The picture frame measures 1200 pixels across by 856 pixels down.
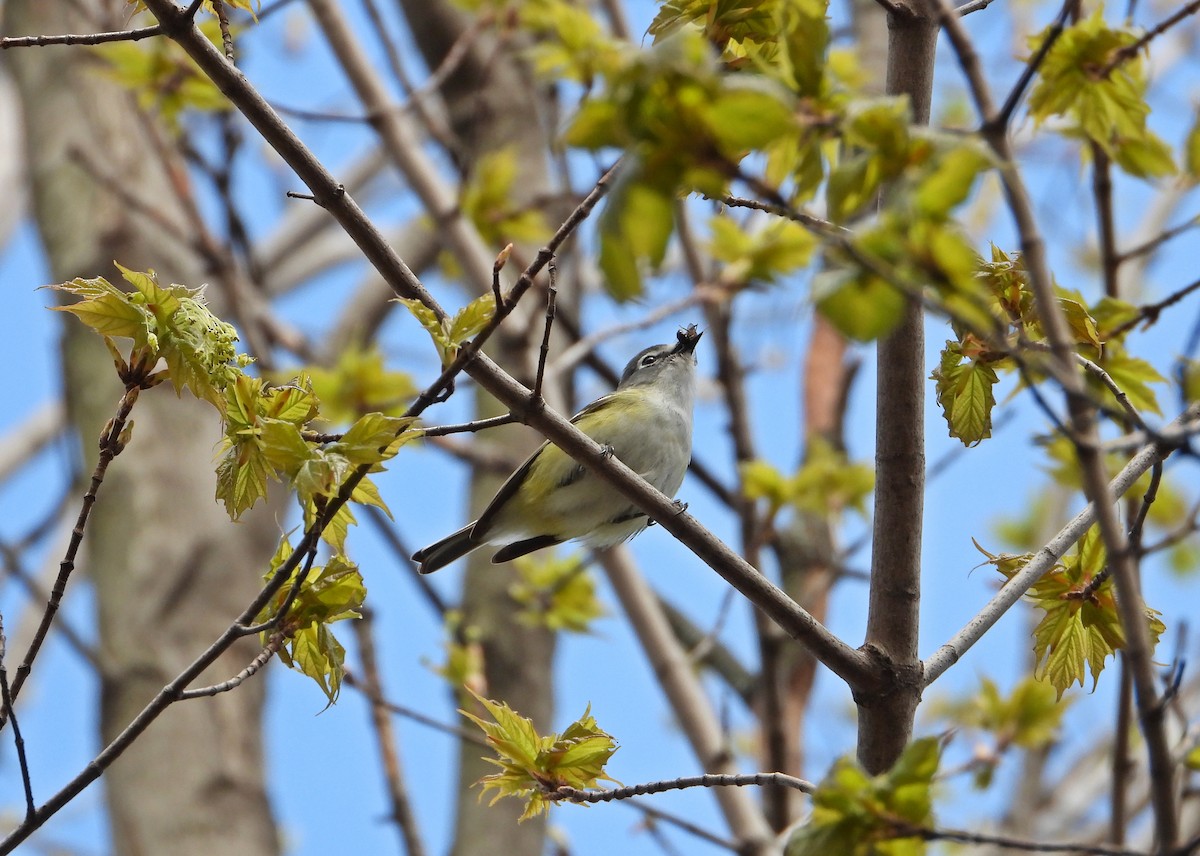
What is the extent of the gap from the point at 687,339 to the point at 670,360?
142mm

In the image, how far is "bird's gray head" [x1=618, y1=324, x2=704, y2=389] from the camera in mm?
5376

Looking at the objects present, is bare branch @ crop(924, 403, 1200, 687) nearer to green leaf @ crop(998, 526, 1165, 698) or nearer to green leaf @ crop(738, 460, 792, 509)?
green leaf @ crop(998, 526, 1165, 698)

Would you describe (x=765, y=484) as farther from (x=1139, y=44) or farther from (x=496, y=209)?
(x=1139, y=44)

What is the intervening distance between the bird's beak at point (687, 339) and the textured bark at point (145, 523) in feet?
7.14

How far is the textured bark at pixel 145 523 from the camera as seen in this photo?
483cm

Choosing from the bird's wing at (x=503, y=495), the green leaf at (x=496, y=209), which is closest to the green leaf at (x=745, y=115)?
the bird's wing at (x=503, y=495)

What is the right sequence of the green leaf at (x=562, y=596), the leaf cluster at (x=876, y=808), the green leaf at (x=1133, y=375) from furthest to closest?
the green leaf at (x=562, y=596) → the green leaf at (x=1133, y=375) → the leaf cluster at (x=876, y=808)

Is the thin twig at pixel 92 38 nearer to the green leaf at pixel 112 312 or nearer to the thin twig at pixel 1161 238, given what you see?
the green leaf at pixel 112 312

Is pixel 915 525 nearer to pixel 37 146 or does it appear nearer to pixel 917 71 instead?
pixel 917 71

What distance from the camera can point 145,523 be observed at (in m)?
5.41

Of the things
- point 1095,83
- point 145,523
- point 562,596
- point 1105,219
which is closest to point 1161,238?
point 1105,219

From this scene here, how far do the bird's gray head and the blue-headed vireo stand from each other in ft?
1.45

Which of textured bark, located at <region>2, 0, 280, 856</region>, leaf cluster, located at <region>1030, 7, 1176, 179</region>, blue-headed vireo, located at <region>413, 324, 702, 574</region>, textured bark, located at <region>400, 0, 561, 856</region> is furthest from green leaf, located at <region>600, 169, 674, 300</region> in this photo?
textured bark, located at <region>2, 0, 280, 856</region>

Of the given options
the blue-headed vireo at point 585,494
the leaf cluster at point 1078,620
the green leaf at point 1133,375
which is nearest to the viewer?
the leaf cluster at point 1078,620
